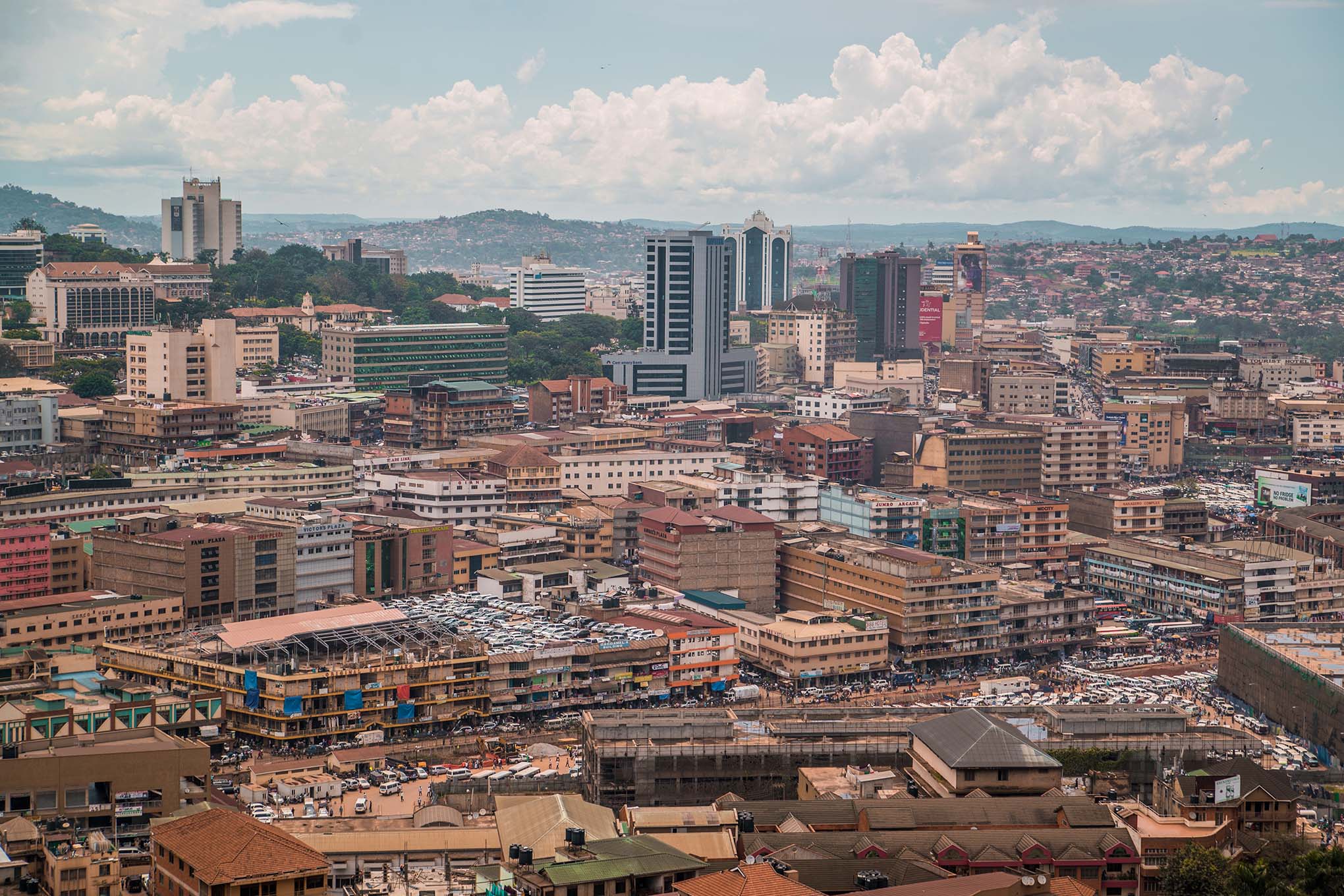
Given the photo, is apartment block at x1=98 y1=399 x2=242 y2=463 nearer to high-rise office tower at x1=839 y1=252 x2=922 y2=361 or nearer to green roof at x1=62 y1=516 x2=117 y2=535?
green roof at x1=62 y1=516 x2=117 y2=535

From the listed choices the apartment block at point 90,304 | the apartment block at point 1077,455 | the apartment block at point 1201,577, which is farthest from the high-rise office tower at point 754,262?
the apartment block at point 1201,577

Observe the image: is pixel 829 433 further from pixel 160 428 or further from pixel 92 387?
pixel 92 387

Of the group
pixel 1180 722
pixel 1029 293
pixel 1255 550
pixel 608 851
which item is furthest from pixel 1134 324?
pixel 608 851

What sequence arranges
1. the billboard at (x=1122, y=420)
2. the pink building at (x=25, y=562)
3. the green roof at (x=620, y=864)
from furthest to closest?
the billboard at (x=1122, y=420) → the pink building at (x=25, y=562) → the green roof at (x=620, y=864)

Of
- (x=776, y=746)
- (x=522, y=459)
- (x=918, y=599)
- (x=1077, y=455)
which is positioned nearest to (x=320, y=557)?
(x=522, y=459)

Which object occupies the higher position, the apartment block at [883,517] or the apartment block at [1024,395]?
the apartment block at [1024,395]

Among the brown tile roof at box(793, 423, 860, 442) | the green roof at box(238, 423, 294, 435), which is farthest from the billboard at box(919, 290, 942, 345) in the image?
the green roof at box(238, 423, 294, 435)

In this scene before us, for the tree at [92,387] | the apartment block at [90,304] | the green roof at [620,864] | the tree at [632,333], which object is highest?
the apartment block at [90,304]

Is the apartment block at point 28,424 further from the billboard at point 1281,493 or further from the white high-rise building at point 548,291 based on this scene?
the white high-rise building at point 548,291
